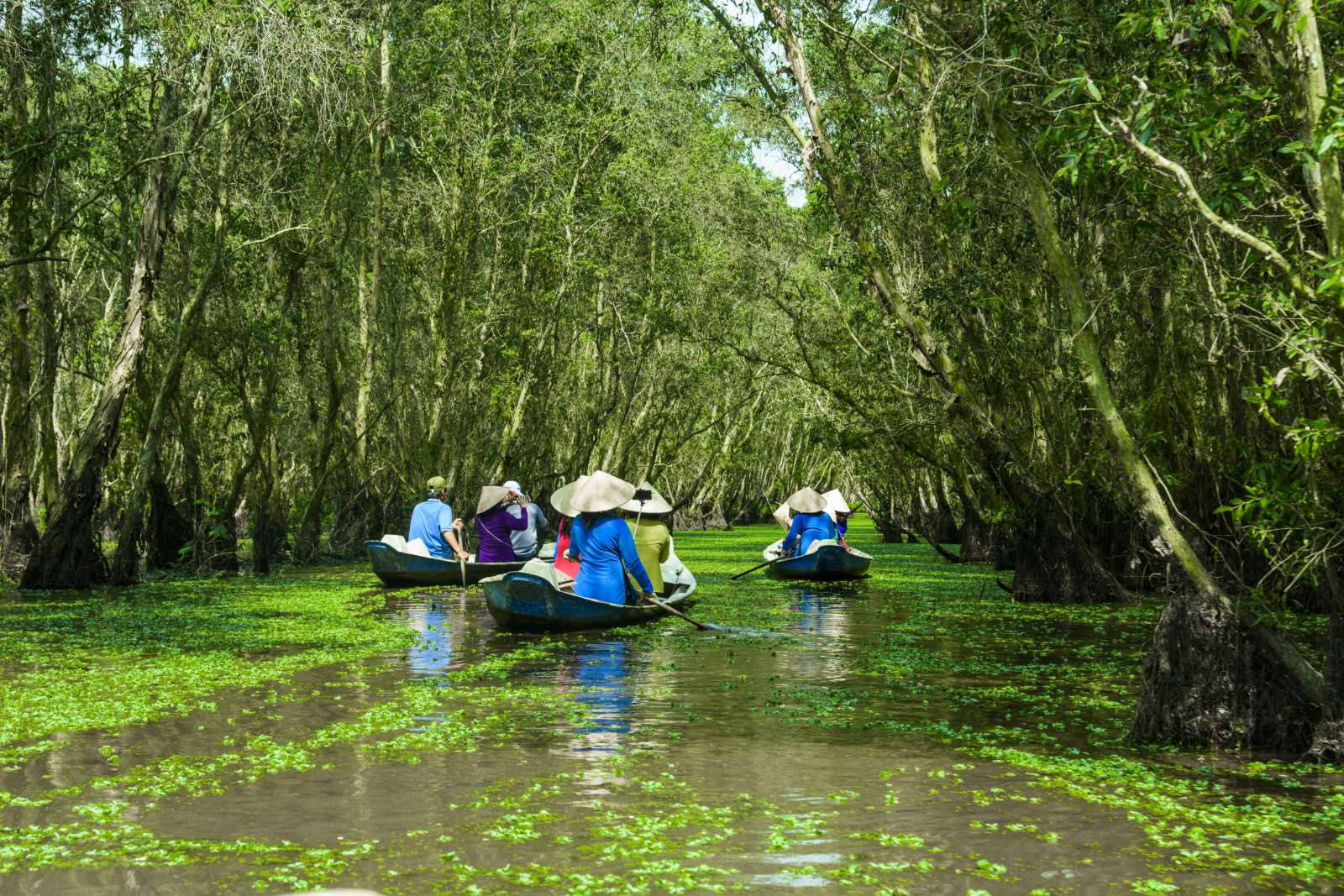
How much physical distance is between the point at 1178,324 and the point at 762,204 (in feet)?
75.0

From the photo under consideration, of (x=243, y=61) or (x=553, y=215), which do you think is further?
(x=553, y=215)

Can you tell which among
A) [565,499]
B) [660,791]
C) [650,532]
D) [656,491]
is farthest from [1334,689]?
[656,491]

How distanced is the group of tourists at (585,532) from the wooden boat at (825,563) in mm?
3935

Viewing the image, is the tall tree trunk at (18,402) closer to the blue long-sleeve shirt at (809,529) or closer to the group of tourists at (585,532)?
the group of tourists at (585,532)

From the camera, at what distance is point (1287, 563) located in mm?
6879

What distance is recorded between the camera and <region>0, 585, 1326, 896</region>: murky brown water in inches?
208

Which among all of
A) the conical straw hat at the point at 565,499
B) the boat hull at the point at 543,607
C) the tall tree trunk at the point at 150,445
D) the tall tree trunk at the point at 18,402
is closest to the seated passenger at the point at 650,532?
the conical straw hat at the point at 565,499

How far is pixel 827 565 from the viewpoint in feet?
70.8

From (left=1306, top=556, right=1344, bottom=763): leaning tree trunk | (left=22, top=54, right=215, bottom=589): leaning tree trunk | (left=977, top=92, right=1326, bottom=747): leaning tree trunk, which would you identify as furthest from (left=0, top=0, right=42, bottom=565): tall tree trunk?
(left=1306, top=556, right=1344, bottom=763): leaning tree trunk

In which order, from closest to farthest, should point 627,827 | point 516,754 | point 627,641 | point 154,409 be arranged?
point 627,827 < point 516,754 < point 627,641 < point 154,409

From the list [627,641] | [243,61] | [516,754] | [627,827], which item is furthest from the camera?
[243,61]

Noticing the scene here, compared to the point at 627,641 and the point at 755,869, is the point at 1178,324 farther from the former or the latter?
the point at 755,869

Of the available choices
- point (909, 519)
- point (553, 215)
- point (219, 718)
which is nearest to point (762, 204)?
point (553, 215)

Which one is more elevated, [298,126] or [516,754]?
[298,126]
